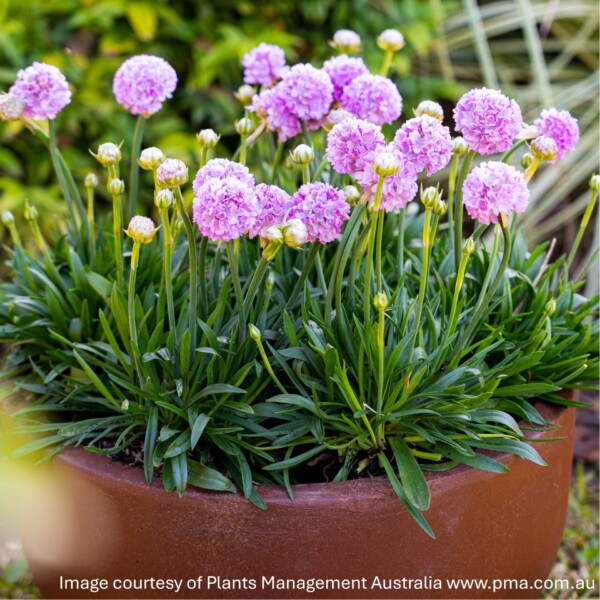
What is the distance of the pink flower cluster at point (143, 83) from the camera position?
1123 millimetres

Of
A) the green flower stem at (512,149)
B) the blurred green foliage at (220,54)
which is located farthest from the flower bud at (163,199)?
the blurred green foliage at (220,54)

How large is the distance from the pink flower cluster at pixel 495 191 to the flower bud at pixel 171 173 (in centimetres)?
30

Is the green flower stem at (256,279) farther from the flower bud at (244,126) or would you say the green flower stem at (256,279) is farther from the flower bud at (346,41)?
the flower bud at (346,41)

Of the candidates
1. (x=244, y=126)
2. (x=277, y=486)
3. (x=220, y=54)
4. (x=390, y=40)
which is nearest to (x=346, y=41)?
(x=390, y=40)

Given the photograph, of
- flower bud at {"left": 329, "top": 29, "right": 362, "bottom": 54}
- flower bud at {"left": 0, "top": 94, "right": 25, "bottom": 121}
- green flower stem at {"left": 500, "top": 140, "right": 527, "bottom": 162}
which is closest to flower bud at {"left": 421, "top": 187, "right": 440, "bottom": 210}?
green flower stem at {"left": 500, "top": 140, "right": 527, "bottom": 162}

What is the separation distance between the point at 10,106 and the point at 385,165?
1.77ft

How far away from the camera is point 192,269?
99cm

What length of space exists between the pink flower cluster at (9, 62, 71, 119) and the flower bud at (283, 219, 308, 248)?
442 millimetres

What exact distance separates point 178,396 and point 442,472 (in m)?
0.33

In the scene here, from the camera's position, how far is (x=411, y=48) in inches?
107

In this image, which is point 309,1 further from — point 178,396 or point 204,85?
point 178,396

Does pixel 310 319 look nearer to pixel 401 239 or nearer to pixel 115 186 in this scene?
pixel 401 239

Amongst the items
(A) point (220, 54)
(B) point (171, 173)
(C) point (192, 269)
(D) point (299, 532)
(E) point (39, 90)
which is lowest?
(D) point (299, 532)

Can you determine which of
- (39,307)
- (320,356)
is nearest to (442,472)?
(320,356)
